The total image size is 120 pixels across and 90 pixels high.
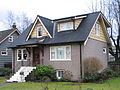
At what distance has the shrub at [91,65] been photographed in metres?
22.2

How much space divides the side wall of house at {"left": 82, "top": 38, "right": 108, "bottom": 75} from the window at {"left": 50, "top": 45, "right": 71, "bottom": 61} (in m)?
1.84

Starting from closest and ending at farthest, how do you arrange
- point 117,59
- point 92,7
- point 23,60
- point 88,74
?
point 88,74 < point 23,60 < point 117,59 < point 92,7

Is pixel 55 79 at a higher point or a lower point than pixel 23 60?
lower

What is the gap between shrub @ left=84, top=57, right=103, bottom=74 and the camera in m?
22.2

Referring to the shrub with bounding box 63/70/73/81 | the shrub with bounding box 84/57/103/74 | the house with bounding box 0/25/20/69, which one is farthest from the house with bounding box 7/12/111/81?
the house with bounding box 0/25/20/69

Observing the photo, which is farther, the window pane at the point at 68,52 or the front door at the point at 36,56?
the front door at the point at 36,56

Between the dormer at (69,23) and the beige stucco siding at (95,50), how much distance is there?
2511 millimetres

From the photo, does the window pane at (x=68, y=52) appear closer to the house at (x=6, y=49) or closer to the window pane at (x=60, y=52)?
the window pane at (x=60, y=52)

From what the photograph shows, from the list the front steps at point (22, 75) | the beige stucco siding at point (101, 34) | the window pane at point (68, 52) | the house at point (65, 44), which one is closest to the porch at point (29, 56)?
the house at point (65, 44)

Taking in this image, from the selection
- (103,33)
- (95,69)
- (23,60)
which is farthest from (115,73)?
(23,60)

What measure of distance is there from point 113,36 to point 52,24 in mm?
12877

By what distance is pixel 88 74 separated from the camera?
21.8 meters

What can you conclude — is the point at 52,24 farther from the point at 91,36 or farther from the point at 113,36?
the point at 113,36

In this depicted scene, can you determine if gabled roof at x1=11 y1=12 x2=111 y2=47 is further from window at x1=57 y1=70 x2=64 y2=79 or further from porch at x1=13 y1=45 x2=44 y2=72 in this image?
window at x1=57 y1=70 x2=64 y2=79
